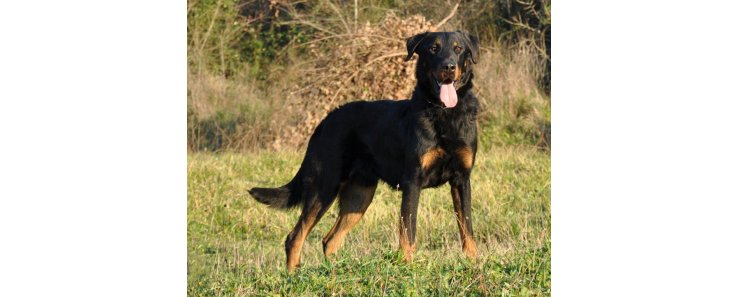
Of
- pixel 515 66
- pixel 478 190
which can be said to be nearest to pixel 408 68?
pixel 515 66

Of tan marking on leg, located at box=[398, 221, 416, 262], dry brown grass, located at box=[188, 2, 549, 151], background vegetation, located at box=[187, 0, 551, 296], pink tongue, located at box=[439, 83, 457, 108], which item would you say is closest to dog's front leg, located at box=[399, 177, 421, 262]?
tan marking on leg, located at box=[398, 221, 416, 262]

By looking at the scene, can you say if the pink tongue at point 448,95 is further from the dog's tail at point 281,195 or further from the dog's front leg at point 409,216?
the dog's tail at point 281,195

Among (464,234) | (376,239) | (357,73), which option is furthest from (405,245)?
(357,73)

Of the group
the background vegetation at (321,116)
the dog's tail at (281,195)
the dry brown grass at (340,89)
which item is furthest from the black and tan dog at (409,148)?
the dry brown grass at (340,89)

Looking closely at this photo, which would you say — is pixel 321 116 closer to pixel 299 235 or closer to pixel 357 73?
pixel 357 73

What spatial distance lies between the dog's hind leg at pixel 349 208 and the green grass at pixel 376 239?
100 mm

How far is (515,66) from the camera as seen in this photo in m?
9.95

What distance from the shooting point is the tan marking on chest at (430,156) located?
5.51 meters

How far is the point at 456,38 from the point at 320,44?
6.62 meters

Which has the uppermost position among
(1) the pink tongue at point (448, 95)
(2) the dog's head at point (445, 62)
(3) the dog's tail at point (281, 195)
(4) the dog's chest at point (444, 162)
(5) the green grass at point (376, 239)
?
(2) the dog's head at point (445, 62)

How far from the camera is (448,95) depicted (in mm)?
5590

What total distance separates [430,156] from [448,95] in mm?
372

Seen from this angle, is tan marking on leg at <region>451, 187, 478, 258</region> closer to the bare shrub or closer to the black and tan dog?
the black and tan dog

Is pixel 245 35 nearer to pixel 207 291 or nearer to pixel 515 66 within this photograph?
pixel 515 66
